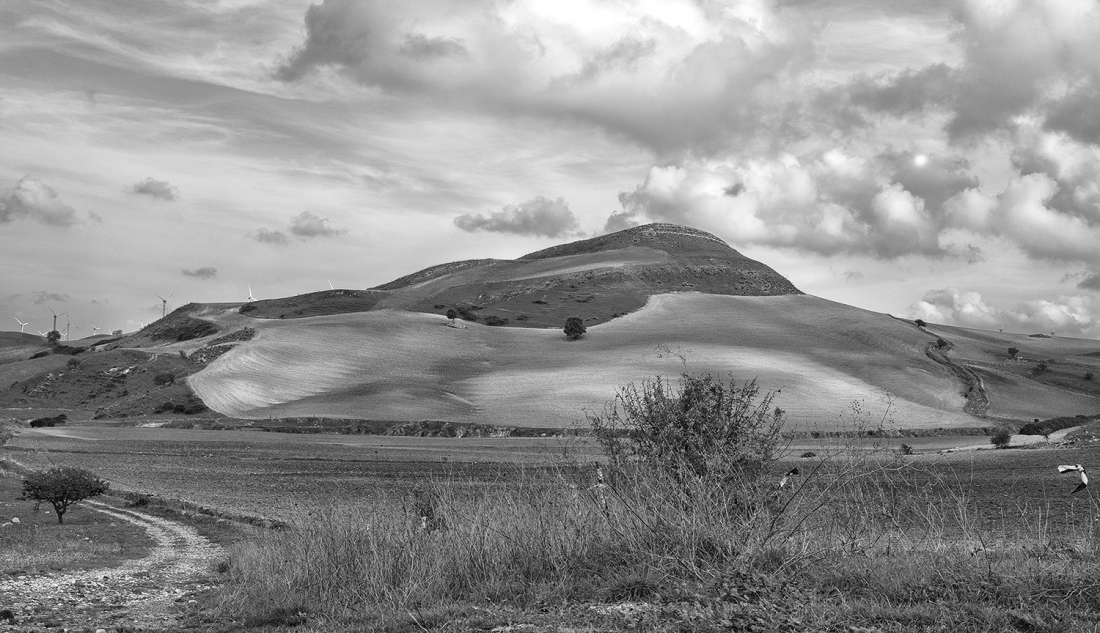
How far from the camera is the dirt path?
534 inches

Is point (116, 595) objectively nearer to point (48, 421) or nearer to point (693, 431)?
point (693, 431)

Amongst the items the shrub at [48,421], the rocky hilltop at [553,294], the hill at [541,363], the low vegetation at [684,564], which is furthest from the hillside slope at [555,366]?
the low vegetation at [684,564]

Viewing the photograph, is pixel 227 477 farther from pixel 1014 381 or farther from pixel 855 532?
pixel 1014 381

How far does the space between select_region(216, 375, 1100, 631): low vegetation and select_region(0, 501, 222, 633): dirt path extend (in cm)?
125

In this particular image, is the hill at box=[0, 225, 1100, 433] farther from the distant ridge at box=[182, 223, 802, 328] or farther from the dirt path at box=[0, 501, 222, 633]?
the dirt path at box=[0, 501, 222, 633]

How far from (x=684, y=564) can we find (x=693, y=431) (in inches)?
189

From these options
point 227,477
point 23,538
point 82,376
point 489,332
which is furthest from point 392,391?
point 23,538

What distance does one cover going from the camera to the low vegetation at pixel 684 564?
33.5 ft

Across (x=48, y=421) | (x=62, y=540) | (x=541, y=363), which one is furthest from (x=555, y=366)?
(x=62, y=540)

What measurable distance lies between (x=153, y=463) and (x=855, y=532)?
55.3m

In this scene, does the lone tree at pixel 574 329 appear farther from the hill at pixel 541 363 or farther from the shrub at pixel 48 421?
the shrub at pixel 48 421

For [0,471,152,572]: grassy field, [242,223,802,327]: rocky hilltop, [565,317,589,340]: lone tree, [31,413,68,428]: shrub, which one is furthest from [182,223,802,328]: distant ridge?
[0,471,152,572]: grassy field

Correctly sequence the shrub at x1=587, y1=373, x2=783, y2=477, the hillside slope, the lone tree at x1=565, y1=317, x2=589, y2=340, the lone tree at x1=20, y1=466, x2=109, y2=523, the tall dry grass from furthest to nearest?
the lone tree at x1=565, y1=317, x2=589, y2=340
the hillside slope
the lone tree at x1=20, y1=466, x2=109, y2=523
the shrub at x1=587, y1=373, x2=783, y2=477
the tall dry grass

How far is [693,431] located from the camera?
16.0 metres
